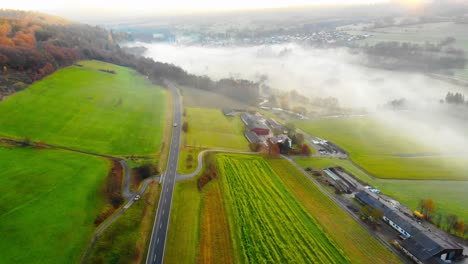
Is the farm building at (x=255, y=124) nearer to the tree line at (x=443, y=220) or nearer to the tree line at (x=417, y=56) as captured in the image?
the tree line at (x=443, y=220)

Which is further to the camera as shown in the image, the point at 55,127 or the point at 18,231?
the point at 55,127

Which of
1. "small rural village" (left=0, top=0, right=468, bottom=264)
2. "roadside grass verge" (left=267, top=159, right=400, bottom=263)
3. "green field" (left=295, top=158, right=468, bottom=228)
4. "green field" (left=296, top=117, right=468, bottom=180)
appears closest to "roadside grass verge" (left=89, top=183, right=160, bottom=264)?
"small rural village" (left=0, top=0, right=468, bottom=264)

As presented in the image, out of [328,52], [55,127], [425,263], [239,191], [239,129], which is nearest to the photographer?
[425,263]

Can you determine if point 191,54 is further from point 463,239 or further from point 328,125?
point 463,239

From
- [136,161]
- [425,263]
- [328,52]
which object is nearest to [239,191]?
[136,161]

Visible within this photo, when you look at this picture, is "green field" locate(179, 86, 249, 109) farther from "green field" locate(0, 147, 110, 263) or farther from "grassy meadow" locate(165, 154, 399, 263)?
"green field" locate(0, 147, 110, 263)

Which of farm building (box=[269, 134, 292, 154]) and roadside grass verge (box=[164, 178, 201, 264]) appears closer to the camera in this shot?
roadside grass verge (box=[164, 178, 201, 264])

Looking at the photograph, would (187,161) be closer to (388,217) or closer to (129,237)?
(129,237)
